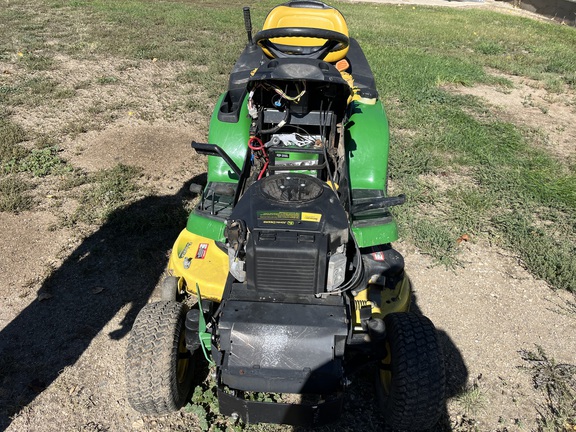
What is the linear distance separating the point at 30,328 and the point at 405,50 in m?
9.82

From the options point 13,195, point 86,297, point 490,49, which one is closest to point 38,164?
point 13,195

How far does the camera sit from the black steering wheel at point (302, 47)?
3.77 meters

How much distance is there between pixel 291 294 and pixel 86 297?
200cm

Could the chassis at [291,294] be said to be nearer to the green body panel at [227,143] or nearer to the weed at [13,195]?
the green body panel at [227,143]

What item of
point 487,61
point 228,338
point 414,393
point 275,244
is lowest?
point 487,61

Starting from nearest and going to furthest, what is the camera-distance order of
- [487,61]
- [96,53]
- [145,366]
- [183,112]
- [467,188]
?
[145,366], [467,188], [183,112], [96,53], [487,61]

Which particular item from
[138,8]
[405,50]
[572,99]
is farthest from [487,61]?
[138,8]

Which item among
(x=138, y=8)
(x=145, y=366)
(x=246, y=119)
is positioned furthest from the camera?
(x=138, y=8)

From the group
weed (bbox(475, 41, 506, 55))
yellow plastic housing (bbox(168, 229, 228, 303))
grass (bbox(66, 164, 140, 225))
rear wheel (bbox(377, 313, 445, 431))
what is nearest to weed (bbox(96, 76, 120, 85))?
grass (bbox(66, 164, 140, 225))

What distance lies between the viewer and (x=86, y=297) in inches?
154

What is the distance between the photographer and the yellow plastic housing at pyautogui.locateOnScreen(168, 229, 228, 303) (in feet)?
11.3

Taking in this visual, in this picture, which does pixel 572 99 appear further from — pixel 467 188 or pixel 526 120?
pixel 467 188

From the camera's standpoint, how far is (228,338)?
257 centimetres

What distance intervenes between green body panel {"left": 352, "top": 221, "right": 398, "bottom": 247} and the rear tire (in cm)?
131
